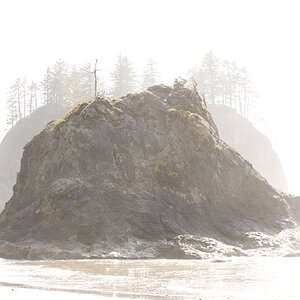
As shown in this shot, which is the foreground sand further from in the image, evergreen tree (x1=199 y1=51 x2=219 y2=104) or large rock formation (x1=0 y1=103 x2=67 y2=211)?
evergreen tree (x1=199 y1=51 x2=219 y2=104)

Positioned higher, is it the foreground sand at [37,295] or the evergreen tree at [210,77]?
the evergreen tree at [210,77]

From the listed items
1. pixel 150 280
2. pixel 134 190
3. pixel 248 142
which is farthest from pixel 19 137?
pixel 150 280

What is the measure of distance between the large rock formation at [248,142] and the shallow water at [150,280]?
2749 inches

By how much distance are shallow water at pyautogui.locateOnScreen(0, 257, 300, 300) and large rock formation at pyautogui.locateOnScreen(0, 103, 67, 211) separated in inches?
2703

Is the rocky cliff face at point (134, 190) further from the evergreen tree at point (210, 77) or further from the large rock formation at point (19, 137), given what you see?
the evergreen tree at point (210, 77)

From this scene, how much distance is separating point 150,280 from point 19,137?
81.9 m

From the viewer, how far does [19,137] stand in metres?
88.5

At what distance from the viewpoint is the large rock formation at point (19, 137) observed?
81556mm

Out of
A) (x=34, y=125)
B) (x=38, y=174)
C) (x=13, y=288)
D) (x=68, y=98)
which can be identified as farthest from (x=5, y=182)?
(x=13, y=288)

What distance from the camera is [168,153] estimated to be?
22156 mm

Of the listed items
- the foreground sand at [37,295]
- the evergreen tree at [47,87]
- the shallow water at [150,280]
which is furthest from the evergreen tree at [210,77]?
the foreground sand at [37,295]

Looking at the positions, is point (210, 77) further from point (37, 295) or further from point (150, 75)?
point (37, 295)

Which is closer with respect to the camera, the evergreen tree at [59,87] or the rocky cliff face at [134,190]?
the rocky cliff face at [134,190]

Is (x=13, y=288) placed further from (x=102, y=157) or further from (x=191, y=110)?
(x=191, y=110)
